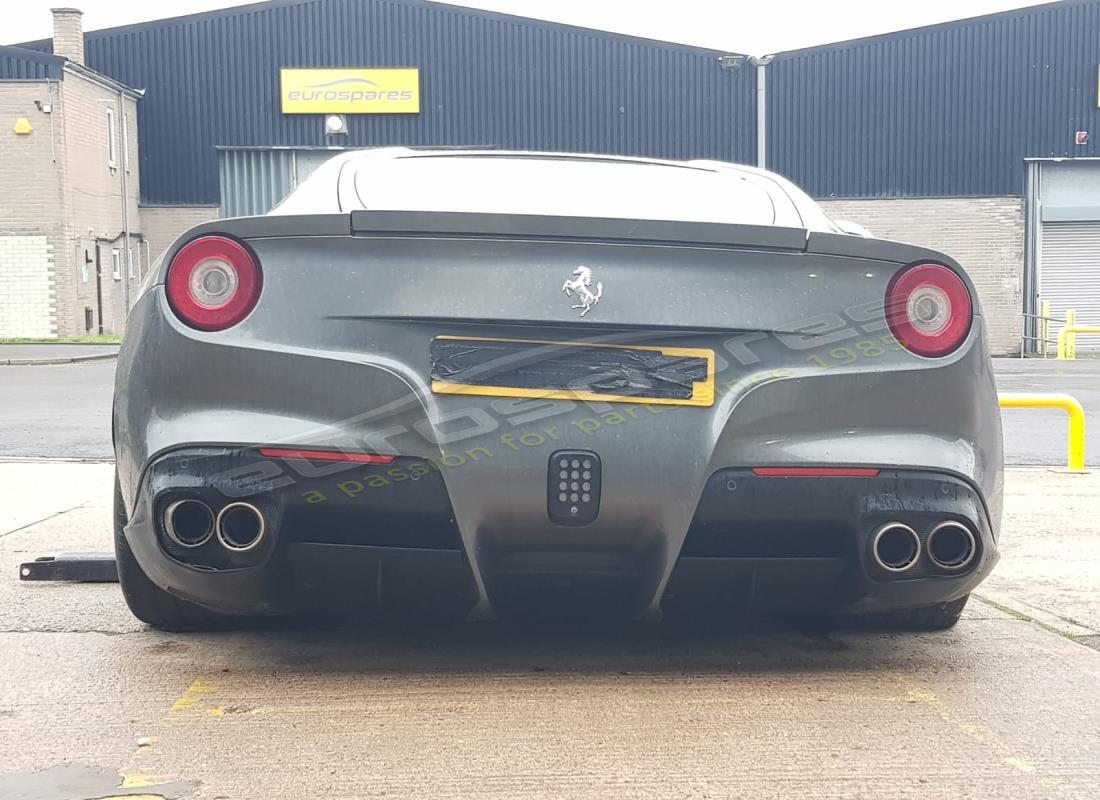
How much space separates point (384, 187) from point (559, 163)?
2.13 feet

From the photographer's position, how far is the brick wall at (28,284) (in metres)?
30.4

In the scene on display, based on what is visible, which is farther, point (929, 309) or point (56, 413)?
point (56, 413)

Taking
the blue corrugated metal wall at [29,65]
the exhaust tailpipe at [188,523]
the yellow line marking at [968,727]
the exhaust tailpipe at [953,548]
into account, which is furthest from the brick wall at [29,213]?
the exhaust tailpipe at [953,548]

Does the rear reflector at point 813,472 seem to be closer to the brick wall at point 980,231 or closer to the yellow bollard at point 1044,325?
the brick wall at point 980,231

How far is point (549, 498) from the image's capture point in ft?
10.0

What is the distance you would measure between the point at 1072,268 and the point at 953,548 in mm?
32980

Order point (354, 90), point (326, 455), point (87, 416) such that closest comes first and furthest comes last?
point (326, 455)
point (87, 416)
point (354, 90)

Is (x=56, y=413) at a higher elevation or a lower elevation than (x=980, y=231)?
lower

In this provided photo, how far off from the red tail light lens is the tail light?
1495mm

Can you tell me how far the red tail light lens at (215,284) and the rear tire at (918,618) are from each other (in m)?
2.06

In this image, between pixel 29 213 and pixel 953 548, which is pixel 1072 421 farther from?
pixel 29 213

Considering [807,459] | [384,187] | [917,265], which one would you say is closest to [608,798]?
[807,459]

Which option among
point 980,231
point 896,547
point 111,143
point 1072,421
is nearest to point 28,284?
point 111,143

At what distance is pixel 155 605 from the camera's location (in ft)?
12.6
